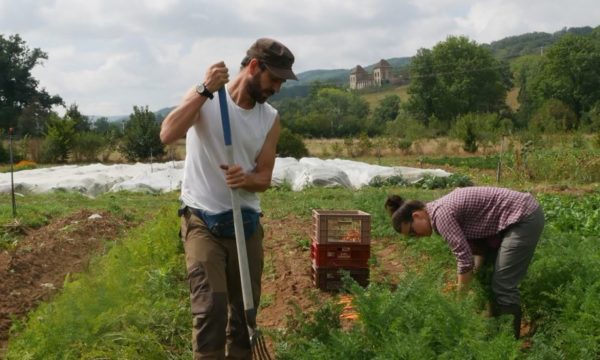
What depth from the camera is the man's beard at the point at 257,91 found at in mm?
3501

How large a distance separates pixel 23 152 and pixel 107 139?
432cm

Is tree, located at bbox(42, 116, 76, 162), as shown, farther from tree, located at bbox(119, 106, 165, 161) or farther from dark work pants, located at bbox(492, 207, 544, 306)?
dark work pants, located at bbox(492, 207, 544, 306)

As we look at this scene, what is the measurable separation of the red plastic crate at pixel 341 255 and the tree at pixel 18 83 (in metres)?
56.2

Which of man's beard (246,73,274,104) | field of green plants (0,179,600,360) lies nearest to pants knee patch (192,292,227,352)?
field of green plants (0,179,600,360)

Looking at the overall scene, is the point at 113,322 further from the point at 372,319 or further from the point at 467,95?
the point at 467,95

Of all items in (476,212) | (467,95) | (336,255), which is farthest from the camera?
(467,95)

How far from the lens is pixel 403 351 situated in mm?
3184

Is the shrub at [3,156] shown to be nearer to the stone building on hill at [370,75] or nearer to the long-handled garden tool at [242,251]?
the long-handled garden tool at [242,251]

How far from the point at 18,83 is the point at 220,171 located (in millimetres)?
62266

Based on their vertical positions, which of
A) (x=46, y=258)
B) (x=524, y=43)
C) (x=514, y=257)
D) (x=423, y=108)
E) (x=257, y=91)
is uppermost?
(x=524, y=43)

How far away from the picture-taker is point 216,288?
345 centimetres

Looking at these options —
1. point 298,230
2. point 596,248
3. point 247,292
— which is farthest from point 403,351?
point 298,230

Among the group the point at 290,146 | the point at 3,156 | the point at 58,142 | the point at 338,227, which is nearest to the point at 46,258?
the point at 338,227

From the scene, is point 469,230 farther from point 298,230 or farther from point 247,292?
point 298,230
